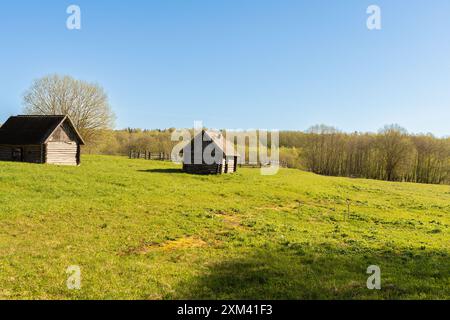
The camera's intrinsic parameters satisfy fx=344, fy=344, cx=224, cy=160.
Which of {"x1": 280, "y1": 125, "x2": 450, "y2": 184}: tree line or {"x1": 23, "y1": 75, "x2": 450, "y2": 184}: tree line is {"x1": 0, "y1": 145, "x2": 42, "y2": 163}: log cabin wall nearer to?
{"x1": 23, "y1": 75, "x2": 450, "y2": 184}: tree line

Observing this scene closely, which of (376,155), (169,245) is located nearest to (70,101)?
(169,245)

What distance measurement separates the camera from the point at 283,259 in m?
11.5

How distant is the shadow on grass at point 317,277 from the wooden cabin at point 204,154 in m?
28.8

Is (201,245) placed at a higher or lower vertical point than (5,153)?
lower

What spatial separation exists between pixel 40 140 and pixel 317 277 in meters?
36.9

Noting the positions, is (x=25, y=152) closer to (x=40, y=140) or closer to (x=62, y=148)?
(x=40, y=140)

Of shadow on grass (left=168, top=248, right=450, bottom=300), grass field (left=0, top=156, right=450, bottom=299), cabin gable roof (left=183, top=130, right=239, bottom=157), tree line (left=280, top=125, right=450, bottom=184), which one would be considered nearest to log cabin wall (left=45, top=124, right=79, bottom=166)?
cabin gable roof (left=183, top=130, right=239, bottom=157)

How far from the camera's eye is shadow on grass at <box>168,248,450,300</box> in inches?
333

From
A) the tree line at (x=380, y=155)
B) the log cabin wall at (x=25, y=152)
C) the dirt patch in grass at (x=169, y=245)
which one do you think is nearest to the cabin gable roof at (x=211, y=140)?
the log cabin wall at (x=25, y=152)

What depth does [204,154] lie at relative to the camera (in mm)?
41250

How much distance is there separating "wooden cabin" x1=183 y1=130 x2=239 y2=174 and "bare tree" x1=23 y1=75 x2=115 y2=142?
93.4ft

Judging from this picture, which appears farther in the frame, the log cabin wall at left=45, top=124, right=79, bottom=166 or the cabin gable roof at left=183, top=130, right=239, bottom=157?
the cabin gable roof at left=183, top=130, right=239, bottom=157
